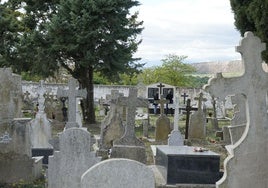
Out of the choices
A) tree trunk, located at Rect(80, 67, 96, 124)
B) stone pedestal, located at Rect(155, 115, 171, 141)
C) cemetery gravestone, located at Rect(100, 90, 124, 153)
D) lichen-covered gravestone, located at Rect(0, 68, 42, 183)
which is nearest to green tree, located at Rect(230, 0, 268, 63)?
stone pedestal, located at Rect(155, 115, 171, 141)

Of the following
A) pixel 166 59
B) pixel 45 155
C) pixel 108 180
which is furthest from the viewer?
pixel 166 59

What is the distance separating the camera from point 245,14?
20.3 meters

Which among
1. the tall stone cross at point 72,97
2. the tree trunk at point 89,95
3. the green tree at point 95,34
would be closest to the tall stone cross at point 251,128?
the tall stone cross at point 72,97

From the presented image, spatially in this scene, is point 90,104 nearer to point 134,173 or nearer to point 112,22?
point 112,22

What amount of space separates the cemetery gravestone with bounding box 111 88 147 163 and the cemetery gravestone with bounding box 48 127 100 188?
3062mm

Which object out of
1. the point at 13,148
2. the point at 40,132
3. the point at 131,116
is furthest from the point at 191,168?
the point at 40,132

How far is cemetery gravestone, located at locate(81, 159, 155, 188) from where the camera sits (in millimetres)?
5223

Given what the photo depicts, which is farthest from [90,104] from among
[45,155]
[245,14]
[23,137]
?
[23,137]

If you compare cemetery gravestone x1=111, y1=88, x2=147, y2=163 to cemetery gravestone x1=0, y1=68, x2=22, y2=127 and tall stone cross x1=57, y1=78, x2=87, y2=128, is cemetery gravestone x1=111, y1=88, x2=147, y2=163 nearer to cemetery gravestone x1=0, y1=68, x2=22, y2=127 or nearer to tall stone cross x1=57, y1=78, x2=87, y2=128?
tall stone cross x1=57, y1=78, x2=87, y2=128

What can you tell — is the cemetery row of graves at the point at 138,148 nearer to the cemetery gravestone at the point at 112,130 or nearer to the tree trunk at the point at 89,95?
the cemetery gravestone at the point at 112,130

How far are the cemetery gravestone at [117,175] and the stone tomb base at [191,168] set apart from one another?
4.02 meters

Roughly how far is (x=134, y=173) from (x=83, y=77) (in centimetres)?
1970

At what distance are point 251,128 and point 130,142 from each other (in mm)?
5449

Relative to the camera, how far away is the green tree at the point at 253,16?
18773mm
